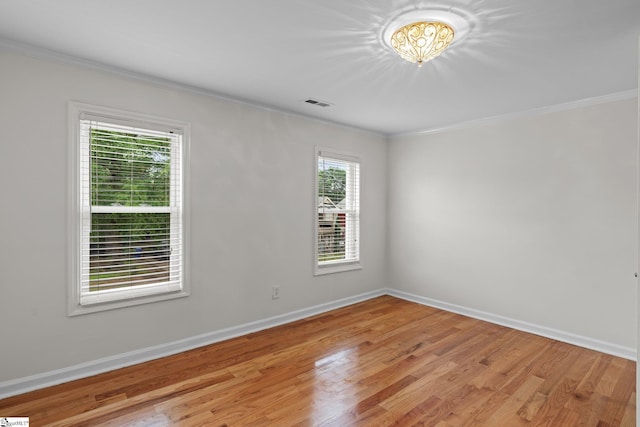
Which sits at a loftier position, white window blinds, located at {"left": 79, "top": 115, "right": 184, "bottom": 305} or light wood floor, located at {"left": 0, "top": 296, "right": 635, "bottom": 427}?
white window blinds, located at {"left": 79, "top": 115, "right": 184, "bottom": 305}

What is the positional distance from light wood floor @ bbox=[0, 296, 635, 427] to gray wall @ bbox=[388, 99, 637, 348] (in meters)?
0.48

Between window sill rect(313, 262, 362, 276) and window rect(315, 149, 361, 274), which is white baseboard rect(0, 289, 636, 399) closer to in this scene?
window sill rect(313, 262, 362, 276)

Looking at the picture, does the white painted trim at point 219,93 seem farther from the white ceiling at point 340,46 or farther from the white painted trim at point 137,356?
the white painted trim at point 137,356

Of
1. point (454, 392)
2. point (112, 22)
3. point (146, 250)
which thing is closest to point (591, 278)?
point (454, 392)

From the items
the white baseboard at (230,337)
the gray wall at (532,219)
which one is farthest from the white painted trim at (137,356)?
the gray wall at (532,219)

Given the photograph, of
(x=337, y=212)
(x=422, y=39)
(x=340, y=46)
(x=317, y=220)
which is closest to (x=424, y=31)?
(x=422, y=39)

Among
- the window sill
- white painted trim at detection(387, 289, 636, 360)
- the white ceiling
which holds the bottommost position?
white painted trim at detection(387, 289, 636, 360)

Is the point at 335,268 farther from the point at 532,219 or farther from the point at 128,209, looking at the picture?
the point at 128,209

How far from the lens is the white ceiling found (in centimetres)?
188

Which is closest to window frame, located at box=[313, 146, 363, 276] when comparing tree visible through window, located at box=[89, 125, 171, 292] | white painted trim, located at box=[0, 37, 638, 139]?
white painted trim, located at box=[0, 37, 638, 139]

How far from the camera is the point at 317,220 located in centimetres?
422

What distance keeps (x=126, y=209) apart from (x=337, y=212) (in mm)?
2523

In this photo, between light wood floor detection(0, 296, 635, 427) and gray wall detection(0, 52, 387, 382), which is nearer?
light wood floor detection(0, 296, 635, 427)

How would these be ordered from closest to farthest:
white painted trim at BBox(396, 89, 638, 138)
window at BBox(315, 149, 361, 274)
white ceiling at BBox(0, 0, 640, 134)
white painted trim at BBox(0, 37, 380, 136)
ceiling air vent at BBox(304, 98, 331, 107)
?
white ceiling at BBox(0, 0, 640, 134)
white painted trim at BBox(0, 37, 380, 136)
white painted trim at BBox(396, 89, 638, 138)
ceiling air vent at BBox(304, 98, 331, 107)
window at BBox(315, 149, 361, 274)
